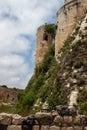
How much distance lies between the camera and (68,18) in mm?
39219

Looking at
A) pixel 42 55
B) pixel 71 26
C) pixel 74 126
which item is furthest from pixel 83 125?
pixel 42 55

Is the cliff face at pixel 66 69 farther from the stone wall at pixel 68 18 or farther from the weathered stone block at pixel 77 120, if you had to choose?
the weathered stone block at pixel 77 120

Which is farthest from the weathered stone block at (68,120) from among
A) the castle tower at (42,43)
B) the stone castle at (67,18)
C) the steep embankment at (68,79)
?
the castle tower at (42,43)

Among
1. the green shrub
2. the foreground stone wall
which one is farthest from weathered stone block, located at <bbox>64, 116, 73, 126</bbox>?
the green shrub

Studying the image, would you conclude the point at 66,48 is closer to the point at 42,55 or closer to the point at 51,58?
the point at 51,58

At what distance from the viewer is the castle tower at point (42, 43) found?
46650mm

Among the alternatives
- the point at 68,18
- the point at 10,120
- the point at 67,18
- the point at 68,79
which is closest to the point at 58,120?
the point at 10,120

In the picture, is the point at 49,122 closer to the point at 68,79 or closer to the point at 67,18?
the point at 68,79

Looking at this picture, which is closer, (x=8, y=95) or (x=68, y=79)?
(x=68, y=79)

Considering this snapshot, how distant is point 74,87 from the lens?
1149 inches

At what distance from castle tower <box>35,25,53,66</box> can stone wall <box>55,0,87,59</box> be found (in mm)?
5609

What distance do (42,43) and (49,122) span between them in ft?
119

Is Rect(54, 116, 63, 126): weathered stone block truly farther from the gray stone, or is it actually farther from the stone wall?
the stone wall

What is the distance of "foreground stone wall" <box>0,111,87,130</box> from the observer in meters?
Answer: 10.7
